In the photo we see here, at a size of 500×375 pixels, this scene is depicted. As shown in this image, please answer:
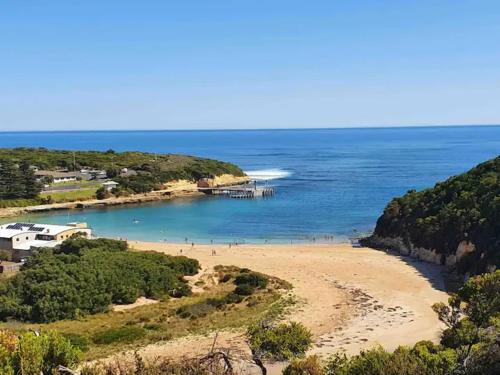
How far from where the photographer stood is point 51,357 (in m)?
14.0

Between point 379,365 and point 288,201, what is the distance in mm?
61954

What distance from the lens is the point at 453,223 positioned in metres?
39.8

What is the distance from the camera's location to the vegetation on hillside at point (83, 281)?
27925mm

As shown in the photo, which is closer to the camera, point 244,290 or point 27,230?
point 244,290

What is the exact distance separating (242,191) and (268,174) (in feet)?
91.7

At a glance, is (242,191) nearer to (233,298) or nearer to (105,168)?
(105,168)

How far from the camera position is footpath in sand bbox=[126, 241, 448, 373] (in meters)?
23.8

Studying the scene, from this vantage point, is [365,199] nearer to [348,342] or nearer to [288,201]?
[288,201]

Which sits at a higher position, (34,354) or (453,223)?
(34,354)

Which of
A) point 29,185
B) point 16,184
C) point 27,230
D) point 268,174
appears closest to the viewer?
point 27,230

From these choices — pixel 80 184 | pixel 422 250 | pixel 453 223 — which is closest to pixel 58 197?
pixel 80 184

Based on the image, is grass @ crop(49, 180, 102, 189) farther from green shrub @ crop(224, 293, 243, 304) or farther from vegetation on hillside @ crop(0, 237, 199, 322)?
green shrub @ crop(224, 293, 243, 304)

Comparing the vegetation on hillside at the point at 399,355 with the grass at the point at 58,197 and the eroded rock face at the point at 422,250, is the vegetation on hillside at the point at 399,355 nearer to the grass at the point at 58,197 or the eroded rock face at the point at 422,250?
the eroded rock face at the point at 422,250

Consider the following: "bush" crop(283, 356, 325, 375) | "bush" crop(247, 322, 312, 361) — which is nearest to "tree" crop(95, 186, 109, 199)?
"bush" crop(247, 322, 312, 361)
